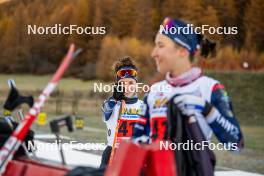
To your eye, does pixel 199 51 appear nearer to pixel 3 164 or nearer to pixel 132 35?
pixel 3 164

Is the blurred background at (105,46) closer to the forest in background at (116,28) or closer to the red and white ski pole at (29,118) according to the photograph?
→ the forest in background at (116,28)

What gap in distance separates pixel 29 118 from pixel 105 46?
33.5 feet

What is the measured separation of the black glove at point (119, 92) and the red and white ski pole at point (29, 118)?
2232 mm

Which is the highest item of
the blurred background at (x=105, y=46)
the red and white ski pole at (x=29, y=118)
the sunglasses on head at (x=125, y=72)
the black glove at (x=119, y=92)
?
the blurred background at (x=105, y=46)

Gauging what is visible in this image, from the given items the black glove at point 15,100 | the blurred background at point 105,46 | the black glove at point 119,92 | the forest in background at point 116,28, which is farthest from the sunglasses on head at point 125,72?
the forest in background at point 116,28

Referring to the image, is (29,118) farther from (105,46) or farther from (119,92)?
(105,46)

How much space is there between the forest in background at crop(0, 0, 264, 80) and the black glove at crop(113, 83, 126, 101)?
6.60 metres

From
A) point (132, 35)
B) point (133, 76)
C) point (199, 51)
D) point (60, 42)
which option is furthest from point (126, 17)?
point (199, 51)

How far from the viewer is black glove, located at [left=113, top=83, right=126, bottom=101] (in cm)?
491

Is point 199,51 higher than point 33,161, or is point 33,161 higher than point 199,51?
point 199,51

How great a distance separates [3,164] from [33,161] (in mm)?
122

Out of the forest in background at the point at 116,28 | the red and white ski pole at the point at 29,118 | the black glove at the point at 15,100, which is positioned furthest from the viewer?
the forest in background at the point at 116,28

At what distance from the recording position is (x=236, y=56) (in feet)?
42.8

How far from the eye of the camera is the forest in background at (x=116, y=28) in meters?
11.8
